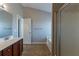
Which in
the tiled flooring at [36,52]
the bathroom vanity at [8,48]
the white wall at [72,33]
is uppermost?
the white wall at [72,33]

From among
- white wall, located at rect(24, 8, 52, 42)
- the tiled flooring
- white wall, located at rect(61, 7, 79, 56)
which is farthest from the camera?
white wall, located at rect(24, 8, 52, 42)

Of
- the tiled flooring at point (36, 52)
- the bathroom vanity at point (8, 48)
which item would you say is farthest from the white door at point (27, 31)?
the bathroom vanity at point (8, 48)

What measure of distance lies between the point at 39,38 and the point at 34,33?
39cm

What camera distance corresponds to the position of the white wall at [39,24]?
7.40 m

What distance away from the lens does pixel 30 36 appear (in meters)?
7.37

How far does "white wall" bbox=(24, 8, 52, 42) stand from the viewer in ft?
24.3

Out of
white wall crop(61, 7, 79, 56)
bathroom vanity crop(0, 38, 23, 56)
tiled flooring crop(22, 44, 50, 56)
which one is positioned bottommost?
tiled flooring crop(22, 44, 50, 56)

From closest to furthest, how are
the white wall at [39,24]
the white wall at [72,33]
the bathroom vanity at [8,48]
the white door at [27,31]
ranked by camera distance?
the white wall at [72,33]
the bathroom vanity at [8,48]
the white door at [27,31]
the white wall at [39,24]

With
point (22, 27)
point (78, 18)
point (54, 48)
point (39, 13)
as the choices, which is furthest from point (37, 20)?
point (78, 18)

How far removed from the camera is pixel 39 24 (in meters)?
7.41

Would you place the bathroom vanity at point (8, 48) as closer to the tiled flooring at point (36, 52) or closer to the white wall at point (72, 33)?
the white wall at point (72, 33)

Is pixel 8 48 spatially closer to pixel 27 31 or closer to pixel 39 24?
pixel 27 31

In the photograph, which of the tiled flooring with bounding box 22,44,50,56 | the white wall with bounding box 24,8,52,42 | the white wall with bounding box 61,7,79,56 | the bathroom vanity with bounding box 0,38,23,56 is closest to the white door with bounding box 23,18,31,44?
the white wall with bounding box 24,8,52,42

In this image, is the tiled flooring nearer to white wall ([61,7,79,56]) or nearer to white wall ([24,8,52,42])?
white wall ([24,8,52,42])
